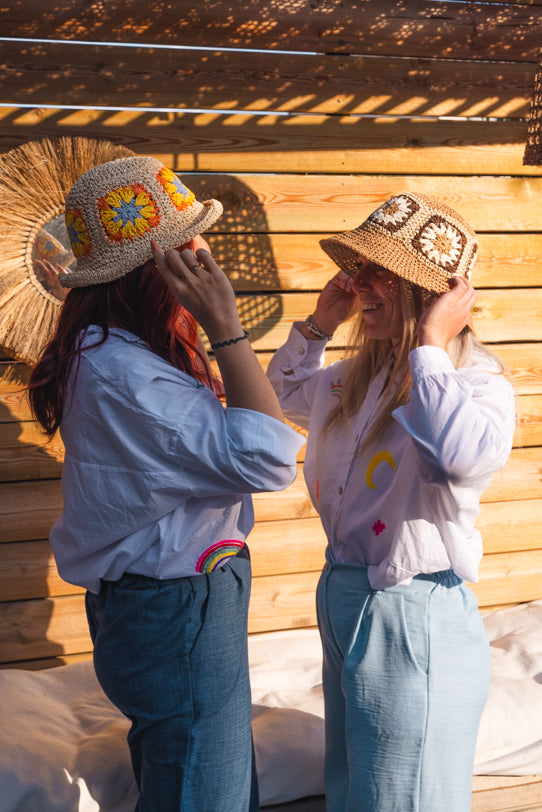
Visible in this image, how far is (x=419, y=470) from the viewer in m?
1.38

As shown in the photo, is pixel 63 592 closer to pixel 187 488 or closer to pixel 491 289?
pixel 187 488

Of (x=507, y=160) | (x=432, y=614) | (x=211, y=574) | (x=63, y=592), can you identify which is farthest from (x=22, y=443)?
(x=507, y=160)

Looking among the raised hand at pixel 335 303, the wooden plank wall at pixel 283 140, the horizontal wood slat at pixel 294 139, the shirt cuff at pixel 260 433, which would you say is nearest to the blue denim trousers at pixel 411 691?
the shirt cuff at pixel 260 433

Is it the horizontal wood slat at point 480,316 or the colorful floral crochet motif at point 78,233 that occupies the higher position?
the colorful floral crochet motif at point 78,233

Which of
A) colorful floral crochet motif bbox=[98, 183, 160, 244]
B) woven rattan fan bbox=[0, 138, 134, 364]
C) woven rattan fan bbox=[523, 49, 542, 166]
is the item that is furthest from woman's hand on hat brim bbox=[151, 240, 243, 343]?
woven rattan fan bbox=[0, 138, 134, 364]

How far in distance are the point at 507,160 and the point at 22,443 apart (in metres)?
1.96

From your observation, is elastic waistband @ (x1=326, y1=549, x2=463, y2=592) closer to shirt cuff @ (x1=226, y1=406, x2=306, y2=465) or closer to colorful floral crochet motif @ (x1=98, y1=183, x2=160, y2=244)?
shirt cuff @ (x1=226, y1=406, x2=306, y2=465)

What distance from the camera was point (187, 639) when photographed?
1.31 m

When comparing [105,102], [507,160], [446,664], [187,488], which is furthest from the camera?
[507,160]

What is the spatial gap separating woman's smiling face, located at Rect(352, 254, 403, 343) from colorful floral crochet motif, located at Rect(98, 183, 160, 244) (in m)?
0.52

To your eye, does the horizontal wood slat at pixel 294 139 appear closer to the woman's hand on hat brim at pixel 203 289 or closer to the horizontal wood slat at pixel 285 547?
the horizontal wood slat at pixel 285 547

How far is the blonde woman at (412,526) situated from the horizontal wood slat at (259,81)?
1.06 metres

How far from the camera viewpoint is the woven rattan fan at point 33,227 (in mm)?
2240

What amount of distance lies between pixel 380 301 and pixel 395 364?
14 cm
